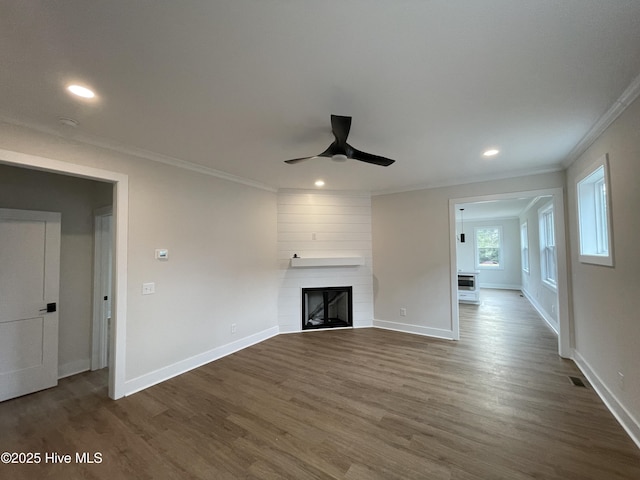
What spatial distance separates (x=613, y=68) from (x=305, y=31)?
6.51ft

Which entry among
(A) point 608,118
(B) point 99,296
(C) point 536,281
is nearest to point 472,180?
(A) point 608,118

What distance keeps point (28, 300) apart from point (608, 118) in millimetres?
6010

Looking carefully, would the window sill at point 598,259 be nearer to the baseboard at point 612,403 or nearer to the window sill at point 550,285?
the baseboard at point 612,403

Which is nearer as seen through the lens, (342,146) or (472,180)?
(342,146)

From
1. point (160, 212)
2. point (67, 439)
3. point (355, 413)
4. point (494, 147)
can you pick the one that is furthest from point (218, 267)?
point (494, 147)

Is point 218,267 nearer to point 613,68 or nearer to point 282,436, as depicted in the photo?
point 282,436

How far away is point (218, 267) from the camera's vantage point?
3.78 m

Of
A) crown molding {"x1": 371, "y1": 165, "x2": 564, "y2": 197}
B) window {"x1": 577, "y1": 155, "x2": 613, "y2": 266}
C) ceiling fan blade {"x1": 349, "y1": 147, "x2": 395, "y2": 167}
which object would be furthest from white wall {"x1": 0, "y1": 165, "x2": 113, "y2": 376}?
window {"x1": 577, "y1": 155, "x2": 613, "y2": 266}

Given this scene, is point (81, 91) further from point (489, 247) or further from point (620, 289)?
point (489, 247)

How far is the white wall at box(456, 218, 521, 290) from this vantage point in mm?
9356

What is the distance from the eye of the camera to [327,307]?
203 inches

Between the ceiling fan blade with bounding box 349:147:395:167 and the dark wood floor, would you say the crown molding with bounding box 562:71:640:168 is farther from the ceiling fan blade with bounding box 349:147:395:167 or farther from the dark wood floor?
the dark wood floor

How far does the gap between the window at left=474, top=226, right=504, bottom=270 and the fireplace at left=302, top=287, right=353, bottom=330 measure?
7.31 meters

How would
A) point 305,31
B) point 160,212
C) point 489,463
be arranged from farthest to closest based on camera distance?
point 160,212 → point 489,463 → point 305,31
